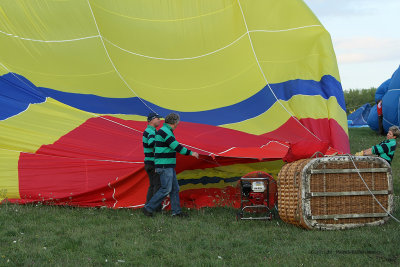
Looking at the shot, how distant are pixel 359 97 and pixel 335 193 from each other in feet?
66.5

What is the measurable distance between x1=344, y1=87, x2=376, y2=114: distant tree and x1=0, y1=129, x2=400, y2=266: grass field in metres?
18.9

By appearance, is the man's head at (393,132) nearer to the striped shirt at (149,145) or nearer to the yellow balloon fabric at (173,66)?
the yellow balloon fabric at (173,66)

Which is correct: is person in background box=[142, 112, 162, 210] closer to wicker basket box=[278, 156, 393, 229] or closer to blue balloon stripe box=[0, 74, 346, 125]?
blue balloon stripe box=[0, 74, 346, 125]

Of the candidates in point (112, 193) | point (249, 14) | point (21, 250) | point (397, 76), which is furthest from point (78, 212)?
point (397, 76)

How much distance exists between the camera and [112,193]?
6613 millimetres

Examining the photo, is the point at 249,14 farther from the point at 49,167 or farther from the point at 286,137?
the point at 49,167

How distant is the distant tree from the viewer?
24328 mm

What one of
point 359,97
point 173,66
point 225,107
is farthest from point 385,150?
point 359,97

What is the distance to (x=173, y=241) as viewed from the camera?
4992 millimetres

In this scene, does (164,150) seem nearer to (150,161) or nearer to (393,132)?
(150,161)

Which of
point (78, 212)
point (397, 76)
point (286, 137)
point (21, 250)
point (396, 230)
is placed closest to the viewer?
point (21, 250)

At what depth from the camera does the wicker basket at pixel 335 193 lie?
5.38 m

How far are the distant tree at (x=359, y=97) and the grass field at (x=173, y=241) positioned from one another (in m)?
18.9

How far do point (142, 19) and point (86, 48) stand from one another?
97 cm
